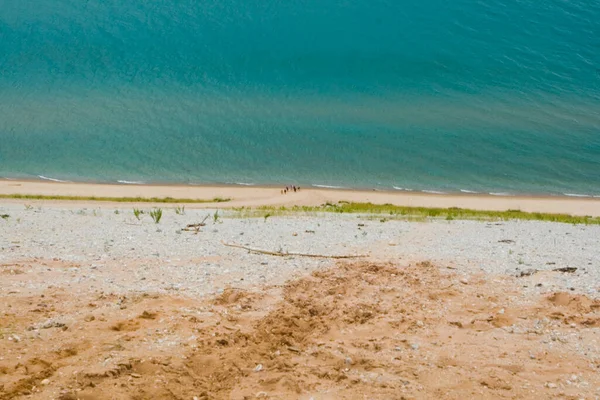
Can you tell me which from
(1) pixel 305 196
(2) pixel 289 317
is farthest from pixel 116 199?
(2) pixel 289 317

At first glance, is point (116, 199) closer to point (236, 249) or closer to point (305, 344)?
point (236, 249)

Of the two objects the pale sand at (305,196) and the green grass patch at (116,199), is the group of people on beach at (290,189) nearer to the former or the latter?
the pale sand at (305,196)

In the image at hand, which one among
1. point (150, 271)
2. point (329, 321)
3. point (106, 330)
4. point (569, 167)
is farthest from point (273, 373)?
point (569, 167)

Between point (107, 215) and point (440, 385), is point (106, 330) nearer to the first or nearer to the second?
point (440, 385)

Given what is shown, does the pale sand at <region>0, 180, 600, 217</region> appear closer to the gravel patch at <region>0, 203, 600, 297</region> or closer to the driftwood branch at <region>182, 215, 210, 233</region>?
the gravel patch at <region>0, 203, 600, 297</region>

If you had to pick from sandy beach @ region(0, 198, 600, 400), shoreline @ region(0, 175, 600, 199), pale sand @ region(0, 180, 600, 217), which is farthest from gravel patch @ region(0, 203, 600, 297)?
shoreline @ region(0, 175, 600, 199)
